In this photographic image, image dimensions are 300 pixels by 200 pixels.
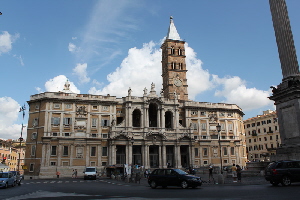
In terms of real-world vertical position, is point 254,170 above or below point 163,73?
below

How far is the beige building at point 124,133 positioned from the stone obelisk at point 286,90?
33.3 m

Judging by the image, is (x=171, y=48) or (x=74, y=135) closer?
(x=74, y=135)

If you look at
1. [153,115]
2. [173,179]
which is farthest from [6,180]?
[153,115]

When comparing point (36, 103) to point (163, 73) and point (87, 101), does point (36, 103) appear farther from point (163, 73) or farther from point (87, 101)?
point (163, 73)

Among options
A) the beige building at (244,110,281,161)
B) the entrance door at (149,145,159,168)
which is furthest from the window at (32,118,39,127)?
the beige building at (244,110,281,161)

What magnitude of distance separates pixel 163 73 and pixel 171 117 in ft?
58.9

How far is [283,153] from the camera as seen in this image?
19.3m

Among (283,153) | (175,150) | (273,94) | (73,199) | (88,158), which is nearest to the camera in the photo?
(73,199)

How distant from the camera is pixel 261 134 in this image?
7725 cm

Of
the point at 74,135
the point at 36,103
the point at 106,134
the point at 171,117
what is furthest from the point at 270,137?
the point at 36,103

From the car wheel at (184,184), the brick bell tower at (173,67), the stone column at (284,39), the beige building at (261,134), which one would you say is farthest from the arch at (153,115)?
the car wheel at (184,184)

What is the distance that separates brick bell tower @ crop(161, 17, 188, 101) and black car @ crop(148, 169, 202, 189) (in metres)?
46.6

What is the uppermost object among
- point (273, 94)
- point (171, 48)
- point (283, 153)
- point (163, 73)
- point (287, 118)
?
point (171, 48)

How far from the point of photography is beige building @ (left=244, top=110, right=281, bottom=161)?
7269cm
